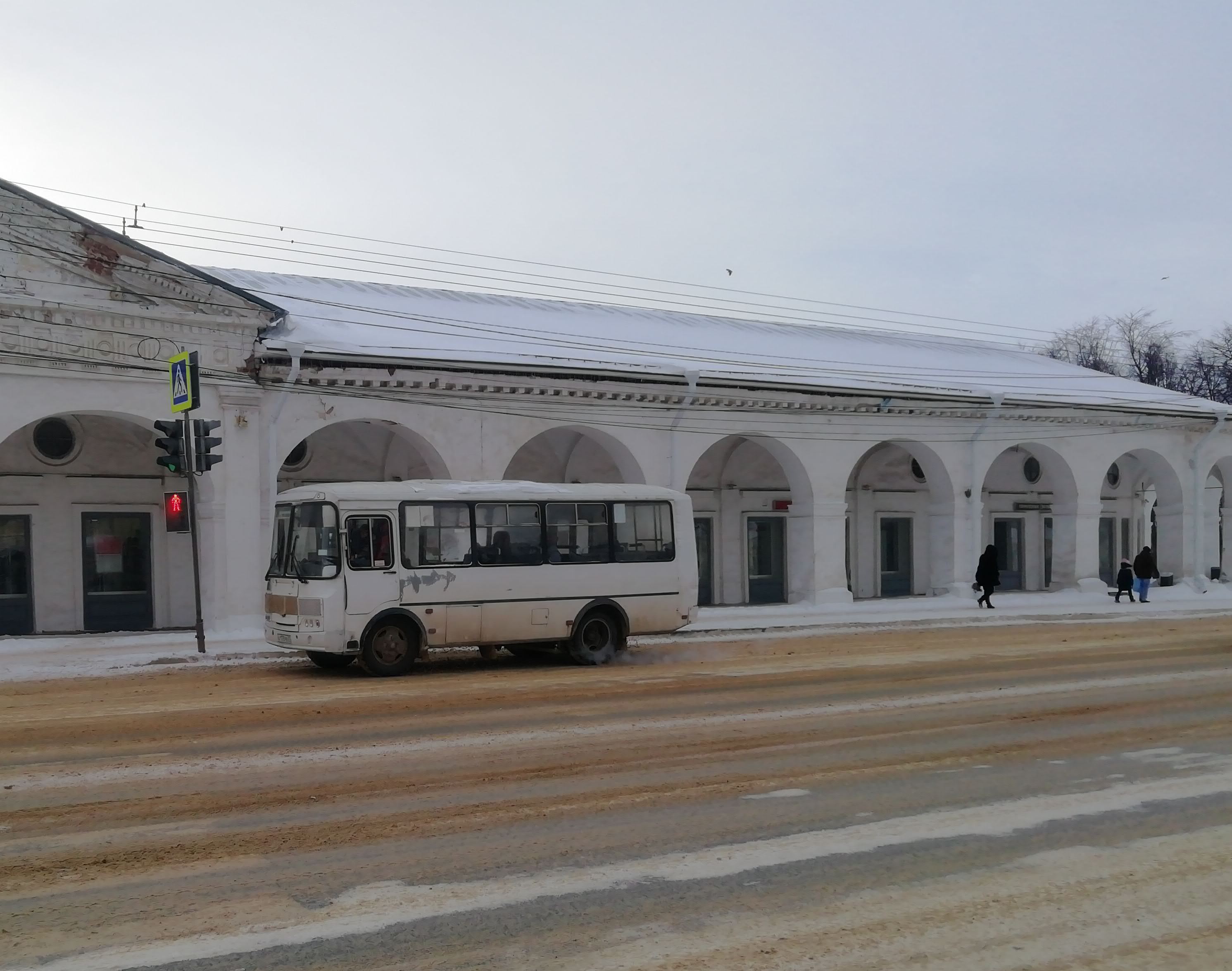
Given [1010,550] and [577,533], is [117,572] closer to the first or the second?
[577,533]

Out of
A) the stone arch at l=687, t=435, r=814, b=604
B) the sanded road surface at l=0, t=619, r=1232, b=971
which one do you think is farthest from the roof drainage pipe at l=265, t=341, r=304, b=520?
the stone arch at l=687, t=435, r=814, b=604

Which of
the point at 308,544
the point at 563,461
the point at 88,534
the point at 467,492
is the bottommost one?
the point at 88,534

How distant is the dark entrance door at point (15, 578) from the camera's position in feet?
74.8

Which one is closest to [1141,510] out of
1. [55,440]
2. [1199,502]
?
[1199,502]

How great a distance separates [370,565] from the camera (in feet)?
53.8

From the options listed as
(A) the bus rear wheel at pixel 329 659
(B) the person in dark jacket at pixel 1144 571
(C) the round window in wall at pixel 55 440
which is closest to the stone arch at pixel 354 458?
(C) the round window in wall at pixel 55 440

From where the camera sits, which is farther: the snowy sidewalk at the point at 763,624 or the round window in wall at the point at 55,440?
the round window in wall at the point at 55,440

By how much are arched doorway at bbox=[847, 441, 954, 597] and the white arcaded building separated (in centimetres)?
9

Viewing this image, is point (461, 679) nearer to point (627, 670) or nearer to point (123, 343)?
point (627, 670)

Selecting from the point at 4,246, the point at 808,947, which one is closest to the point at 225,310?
the point at 4,246

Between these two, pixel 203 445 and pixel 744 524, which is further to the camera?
pixel 744 524

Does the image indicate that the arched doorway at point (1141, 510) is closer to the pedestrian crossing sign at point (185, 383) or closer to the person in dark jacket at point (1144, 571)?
the person in dark jacket at point (1144, 571)

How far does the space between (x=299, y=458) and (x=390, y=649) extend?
9846 millimetres

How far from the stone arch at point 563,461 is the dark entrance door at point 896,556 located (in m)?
8.71
